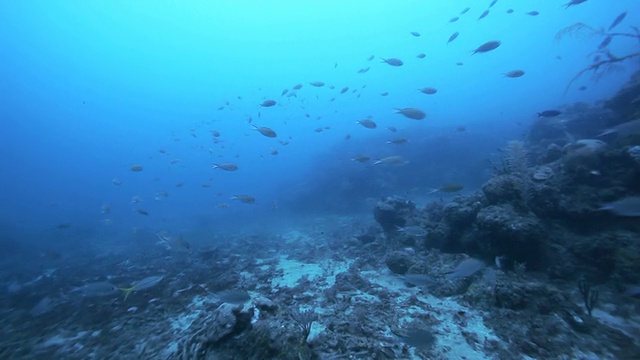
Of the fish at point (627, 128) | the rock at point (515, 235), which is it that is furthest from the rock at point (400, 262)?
the fish at point (627, 128)

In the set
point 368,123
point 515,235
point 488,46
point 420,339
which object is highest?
point 488,46

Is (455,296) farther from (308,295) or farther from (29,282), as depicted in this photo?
(29,282)

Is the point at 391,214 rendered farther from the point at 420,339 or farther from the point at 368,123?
the point at 420,339

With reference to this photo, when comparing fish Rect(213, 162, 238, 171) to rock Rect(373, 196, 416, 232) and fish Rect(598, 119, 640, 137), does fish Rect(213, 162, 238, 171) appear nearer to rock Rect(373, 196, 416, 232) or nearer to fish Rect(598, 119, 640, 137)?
rock Rect(373, 196, 416, 232)

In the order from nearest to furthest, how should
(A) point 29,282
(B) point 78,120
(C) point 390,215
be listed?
(C) point 390,215 → (A) point 29,282 → (B) point 78,120

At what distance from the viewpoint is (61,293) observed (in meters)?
10.6

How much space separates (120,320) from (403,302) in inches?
270

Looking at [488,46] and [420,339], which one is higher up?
[488,46]

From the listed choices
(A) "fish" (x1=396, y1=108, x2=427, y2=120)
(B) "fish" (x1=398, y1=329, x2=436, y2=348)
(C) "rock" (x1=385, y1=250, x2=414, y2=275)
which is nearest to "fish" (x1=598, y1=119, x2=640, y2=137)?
(A) "fish" (x1=396, y1=108, x2=427, y2=120)

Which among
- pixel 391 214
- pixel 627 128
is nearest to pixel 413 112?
pixel 391 214

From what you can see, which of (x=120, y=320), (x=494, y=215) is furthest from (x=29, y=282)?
(x=494, y=215)

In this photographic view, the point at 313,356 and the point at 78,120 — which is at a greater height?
the point at 78,120

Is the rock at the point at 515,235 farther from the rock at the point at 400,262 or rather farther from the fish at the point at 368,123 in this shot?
the fish at the point at 368,123

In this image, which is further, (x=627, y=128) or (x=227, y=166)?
(x=227, y=166)
